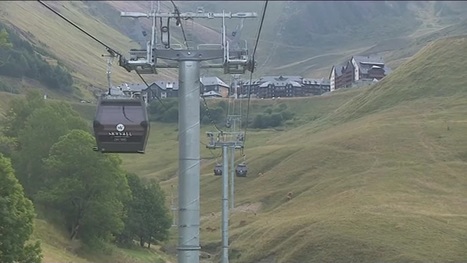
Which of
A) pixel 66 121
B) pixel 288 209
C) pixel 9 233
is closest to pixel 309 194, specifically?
pixel 288 209

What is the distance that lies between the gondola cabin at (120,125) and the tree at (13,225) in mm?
26266

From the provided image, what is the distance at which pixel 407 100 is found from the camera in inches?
5497

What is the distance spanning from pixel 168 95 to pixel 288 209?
3087 inches

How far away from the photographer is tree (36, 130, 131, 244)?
225 ft

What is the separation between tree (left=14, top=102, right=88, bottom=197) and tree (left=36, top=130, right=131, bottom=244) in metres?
2.62

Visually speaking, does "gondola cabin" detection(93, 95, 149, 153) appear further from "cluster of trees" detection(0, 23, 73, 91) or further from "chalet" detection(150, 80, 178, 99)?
"chalet" detection(150, 80, 178, 99)

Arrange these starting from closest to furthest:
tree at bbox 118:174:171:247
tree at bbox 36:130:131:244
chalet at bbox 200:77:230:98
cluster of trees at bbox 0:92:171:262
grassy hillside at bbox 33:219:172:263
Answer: grassy hillside at bbox 33:219:172:263
tree at bbox 36:130:131:244
cluster of trees at bbox 0:92:171:262
tree at bbox 118:174:171:247
chalet at bbox 200:77:230:98

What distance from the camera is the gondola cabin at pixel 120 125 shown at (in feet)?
71.2

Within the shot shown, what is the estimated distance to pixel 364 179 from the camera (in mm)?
99125

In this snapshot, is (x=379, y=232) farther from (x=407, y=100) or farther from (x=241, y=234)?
(x=407, y=100)

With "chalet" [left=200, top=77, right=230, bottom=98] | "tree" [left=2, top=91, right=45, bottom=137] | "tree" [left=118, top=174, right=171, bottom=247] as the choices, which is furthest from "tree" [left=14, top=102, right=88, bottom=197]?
"chalet" [left=200, top=77, right=230, bottom=98]

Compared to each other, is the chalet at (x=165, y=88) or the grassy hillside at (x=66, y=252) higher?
the chalet at (x=165, y=88)

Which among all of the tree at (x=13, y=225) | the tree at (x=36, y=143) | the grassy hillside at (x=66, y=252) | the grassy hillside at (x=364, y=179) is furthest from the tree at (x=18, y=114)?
the tree at (x=13, y=225)

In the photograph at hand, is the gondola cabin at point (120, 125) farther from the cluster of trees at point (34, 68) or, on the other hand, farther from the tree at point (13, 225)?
the cluster of trees at point (34, 68)
